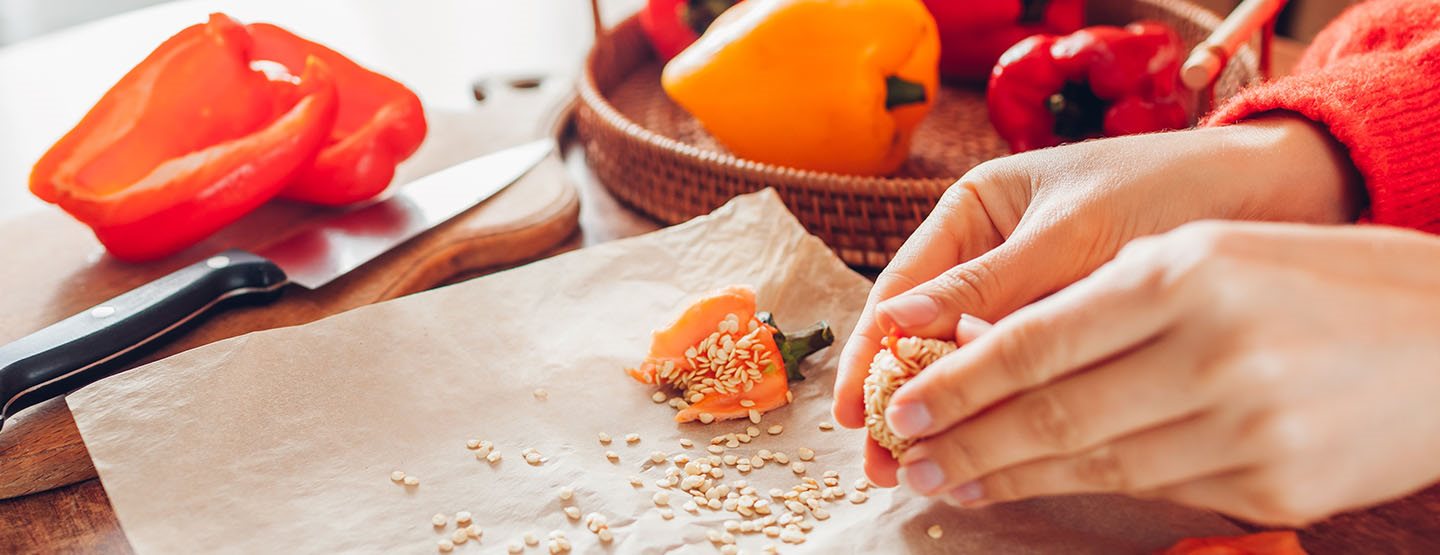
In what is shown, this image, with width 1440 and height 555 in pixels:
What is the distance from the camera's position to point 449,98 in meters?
1.80

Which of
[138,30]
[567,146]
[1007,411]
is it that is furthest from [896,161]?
[138,30]

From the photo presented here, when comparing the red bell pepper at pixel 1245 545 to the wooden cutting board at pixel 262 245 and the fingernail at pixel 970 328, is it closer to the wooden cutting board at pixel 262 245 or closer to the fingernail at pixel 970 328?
the fingernail at pixel 970 328

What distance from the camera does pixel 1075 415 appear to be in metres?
0.61

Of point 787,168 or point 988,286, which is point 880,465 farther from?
point 787,168

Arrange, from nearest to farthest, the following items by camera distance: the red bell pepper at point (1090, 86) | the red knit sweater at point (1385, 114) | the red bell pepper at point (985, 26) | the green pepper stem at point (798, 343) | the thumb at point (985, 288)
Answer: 1. the thumb at point (985, 288)
2. the red knit sweater at point (1385, 114)
3. the green pepper stem at point (798, 343)
4. the red bell pepper at point (1090, 86)
5. the red bell pepper at point (985, 26)

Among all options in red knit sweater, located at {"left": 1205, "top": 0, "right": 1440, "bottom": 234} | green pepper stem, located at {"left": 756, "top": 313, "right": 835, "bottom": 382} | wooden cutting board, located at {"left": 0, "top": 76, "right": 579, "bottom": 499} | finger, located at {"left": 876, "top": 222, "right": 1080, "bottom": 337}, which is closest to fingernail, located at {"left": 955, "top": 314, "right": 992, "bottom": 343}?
finger, located at {"left": 876, "top": 222, "right": 1080, "bottom": 337}

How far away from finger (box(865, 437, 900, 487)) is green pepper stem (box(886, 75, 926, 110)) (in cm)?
64

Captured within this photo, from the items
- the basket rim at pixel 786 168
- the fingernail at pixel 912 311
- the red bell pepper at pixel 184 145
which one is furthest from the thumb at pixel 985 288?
the red bell pepper at pixel 184 145

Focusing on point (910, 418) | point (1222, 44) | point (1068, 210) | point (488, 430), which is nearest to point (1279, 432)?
point (910, 418)

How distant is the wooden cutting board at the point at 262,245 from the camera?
3.37ft

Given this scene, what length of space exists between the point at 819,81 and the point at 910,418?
0.72 metres

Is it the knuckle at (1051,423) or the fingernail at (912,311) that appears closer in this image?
the knuckle at (1051,423)

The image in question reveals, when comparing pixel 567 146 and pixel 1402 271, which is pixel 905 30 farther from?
pixel 1402 271

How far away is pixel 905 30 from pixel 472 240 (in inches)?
23.3
